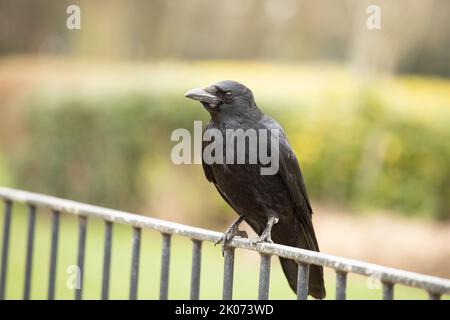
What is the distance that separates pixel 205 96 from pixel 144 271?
3.69m

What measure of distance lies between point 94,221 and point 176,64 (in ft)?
8.04

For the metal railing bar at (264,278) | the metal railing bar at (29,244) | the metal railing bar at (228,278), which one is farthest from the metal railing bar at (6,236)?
the metal railing bar at (264,278)

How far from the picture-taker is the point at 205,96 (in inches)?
121

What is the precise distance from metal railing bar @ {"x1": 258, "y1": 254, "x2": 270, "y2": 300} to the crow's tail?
21.7 inches

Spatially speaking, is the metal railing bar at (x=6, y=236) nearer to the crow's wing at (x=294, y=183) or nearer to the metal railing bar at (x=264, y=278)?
the crow's wing at (x=294, y=183)

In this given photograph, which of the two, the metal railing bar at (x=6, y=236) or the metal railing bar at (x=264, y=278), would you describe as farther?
the metal railing bar at (x=6, y=236)

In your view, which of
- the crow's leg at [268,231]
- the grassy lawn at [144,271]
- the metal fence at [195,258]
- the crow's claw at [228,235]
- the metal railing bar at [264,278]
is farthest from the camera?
the grassy lawn at [144,271]

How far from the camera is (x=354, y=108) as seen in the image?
686 cm

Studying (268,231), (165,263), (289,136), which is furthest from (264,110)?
(165,263)

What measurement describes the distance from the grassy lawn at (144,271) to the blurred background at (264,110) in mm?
29

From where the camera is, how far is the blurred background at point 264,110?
6.36 meters

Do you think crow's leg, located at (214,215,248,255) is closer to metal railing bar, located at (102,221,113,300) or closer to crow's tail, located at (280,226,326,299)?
crow's tail, located at (280,226,326,299)

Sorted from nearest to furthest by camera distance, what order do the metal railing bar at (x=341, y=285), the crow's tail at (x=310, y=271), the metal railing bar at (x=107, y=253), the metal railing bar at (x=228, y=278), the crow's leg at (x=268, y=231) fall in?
1. the metal railing bar at (x=341, y=285)
2. the metal railing bar at (x=228, y=278)
3. the metal railing bar at (x=107, y=253)
4. the crow's tail at (x=310, y=271)
5. the crow's leg at (x=268, y=231)
